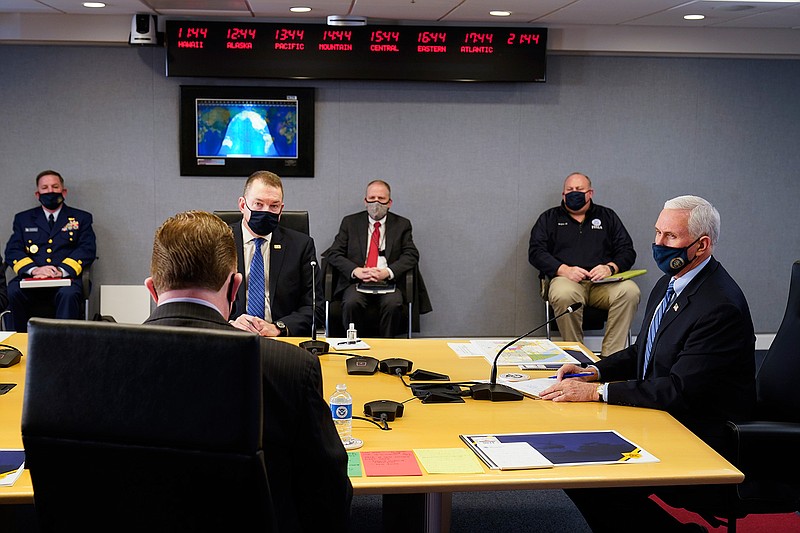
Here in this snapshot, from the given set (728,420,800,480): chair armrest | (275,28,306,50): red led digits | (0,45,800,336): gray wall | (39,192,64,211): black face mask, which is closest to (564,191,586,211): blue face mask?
(0,45,800,336): gray wall

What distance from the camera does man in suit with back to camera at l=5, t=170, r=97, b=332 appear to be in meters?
6.33

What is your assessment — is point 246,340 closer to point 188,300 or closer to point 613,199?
A: point 188,300

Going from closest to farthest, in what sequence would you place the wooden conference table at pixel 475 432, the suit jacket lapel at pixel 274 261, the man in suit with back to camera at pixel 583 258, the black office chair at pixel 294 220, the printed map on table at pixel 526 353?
the wooden conference table at pixel 475 432, the printed map on table at pixel 526 353, the suit jacket lapel at pixel 274 261, the black office chair at pixel 294 220, the man in suit with back to camera at pixel 583 258

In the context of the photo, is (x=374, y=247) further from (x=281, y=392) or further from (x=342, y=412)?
(x=281, y=392)

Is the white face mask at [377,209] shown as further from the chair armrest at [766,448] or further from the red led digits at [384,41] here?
the chair armrest at [766,448]

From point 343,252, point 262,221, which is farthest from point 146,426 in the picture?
point 343,252

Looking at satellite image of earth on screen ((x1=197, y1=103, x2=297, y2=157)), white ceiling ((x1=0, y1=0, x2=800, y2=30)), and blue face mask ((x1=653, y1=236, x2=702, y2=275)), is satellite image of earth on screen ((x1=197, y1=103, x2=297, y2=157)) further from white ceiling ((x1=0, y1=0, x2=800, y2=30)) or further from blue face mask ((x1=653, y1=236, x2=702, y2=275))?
blue face mask ((x1=653, y1=236, x2=702, y2=275))

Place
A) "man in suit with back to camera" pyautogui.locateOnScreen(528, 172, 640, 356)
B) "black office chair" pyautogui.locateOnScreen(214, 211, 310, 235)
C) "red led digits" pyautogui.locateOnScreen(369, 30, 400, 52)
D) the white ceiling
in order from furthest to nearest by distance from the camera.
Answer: "red led digits" pyautogui.locateOnScreen(369, 30, 400, 52) < "man in suit with back to camera" pyautogui.locateOnScreen(528, 172, 640, 356) < the white ceiling < "black office chair" pyautogui.locateOnScreen(214, 211, 310, 235)

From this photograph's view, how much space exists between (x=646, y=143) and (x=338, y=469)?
6172mm

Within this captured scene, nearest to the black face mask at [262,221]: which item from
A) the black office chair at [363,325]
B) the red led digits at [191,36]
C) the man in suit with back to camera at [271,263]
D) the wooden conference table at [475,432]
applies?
the man in suit with back to camera at [271,263]

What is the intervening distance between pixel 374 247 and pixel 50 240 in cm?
244

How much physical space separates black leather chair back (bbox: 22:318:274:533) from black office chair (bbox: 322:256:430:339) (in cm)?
447

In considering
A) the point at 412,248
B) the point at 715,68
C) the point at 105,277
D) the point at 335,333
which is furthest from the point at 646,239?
the point at 105,277

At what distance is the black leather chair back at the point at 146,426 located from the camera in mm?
1413
